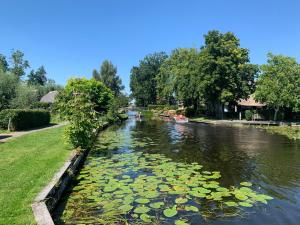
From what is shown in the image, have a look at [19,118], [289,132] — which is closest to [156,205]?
[19,118]

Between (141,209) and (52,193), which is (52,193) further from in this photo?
(141,209)

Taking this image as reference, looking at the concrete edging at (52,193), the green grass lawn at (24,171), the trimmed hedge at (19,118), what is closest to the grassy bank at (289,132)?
the green grass lawn at (24,171)

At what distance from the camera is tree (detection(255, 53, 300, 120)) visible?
144ft

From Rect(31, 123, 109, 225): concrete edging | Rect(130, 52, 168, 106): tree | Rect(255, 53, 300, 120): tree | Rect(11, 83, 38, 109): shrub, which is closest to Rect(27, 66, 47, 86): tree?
Rect(130, 52, 168, 106): tree

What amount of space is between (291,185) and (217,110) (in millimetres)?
46377

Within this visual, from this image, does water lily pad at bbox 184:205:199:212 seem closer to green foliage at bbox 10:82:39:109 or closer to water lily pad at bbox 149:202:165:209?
water lily pad at bbox 149:202:165:209

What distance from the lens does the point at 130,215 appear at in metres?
8.30

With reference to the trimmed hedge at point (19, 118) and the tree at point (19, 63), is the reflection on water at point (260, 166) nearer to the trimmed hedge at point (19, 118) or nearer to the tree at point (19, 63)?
the trimmed hedge at point (19, 118)

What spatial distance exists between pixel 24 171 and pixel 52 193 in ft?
9.43

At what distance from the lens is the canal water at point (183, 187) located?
834cm

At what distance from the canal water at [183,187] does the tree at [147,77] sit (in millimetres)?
104118

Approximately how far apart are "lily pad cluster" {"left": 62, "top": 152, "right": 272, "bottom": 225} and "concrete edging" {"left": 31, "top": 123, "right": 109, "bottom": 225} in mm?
390

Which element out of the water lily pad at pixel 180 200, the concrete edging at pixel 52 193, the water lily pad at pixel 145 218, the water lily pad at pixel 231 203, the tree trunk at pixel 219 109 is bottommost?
the water lily pad at pixel 145 218

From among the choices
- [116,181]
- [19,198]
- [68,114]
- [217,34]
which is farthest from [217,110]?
[19,198]
